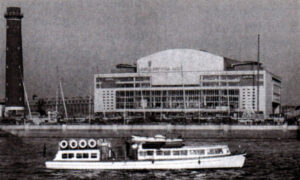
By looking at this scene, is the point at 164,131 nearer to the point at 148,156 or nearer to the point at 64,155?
the point at 148,156

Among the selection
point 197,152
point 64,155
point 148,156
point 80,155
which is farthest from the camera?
point 64,155

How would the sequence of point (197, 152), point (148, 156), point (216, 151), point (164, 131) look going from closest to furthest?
1. point (197, 152)
2. point (148, 156)
3. point (216, 151)
4. point (164, 131)

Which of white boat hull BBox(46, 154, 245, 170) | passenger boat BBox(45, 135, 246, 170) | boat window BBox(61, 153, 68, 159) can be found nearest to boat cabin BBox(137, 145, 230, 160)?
passenger boat BBox(45, 135, 246, 170)

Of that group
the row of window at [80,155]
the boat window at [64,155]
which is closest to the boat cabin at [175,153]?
the row of window at [80,155]

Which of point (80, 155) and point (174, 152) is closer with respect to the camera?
point (174, 152)

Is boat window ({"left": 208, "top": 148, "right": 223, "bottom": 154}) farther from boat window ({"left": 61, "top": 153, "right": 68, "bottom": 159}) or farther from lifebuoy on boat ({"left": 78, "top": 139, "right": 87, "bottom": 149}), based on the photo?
boat window ({"left": 61, "top": 153, "right": 68, "bottom": 159})

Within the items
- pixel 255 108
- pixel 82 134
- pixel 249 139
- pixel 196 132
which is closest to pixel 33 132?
pixel 82 134

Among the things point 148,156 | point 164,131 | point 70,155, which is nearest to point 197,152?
point 148,156
